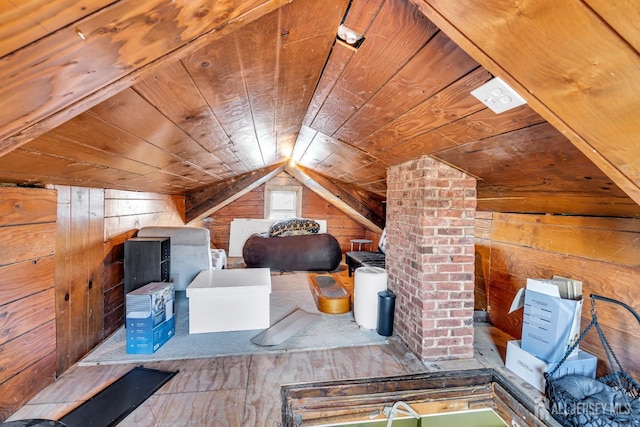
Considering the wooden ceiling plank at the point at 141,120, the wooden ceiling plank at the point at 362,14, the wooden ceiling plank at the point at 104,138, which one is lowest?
the wooden ceiling plank at the point at 104,138

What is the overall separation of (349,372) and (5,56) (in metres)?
2.06

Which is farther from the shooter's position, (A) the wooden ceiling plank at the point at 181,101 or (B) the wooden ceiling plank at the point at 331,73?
(B) the wooden ceiling plank at the point at 331,73

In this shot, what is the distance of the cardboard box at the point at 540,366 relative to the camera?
1718 mm

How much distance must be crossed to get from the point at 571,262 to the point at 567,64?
1.94 m

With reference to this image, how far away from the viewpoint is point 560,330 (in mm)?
1725

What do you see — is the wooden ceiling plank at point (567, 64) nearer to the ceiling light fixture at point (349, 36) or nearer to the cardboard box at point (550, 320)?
the ceiling light fixture at point (349, 36)

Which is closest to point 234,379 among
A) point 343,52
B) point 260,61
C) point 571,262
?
point 260,61

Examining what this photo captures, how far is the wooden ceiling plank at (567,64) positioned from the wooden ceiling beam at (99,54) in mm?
521

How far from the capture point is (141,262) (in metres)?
2.49

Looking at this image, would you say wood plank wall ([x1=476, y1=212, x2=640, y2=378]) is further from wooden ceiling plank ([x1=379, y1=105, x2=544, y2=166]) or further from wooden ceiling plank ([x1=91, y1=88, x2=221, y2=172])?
wooden ceiling plank ([x1=91, y1=88, x2=221, y2=172])

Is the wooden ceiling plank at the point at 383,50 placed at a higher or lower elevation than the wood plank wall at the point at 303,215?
higher

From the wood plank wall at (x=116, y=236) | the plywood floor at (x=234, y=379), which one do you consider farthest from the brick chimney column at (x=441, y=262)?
the wood plank wall at (x=116, y=236)

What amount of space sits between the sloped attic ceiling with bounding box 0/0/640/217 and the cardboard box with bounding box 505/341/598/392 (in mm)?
899

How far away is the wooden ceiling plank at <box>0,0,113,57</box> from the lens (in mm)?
456
